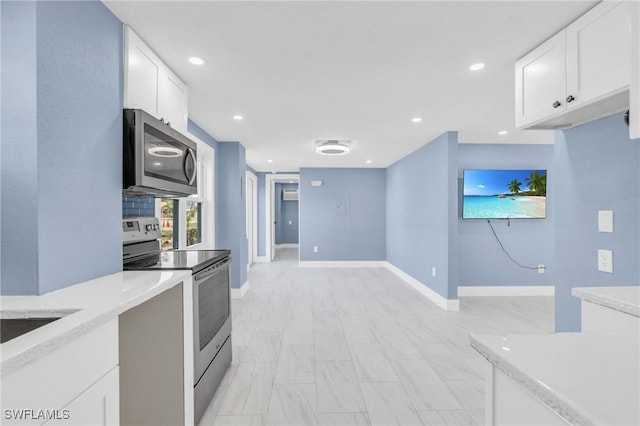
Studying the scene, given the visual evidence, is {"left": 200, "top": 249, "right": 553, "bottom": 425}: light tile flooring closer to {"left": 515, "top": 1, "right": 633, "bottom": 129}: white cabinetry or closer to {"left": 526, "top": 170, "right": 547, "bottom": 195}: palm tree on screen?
{"left": 526, "top": 170, "right": 547, "bottom": 195}: palm tree on screen

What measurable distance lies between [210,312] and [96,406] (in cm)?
108

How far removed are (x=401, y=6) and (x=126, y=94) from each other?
157 cm

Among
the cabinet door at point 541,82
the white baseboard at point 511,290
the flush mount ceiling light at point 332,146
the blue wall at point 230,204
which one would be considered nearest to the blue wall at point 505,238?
the white baseboard at point 511,290

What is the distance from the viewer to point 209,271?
1945 millimetres

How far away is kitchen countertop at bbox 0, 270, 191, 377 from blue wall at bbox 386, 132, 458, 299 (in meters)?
3.44

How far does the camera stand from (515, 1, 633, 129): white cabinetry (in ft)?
4.57

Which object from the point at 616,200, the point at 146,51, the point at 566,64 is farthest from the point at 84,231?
the point at 616,200

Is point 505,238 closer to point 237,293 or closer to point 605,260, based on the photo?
point 605,260

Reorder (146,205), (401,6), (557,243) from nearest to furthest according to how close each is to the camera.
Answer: (401,6)
(557,243)
(146,205)

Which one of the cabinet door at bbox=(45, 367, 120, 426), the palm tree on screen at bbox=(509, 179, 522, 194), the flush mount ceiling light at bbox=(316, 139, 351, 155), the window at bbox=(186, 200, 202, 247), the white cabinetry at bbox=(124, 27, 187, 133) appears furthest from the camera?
the palm tree on screen at bbox=(509, 179, 522, 194)

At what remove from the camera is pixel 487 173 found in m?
4.35

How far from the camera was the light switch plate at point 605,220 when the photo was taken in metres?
1.78

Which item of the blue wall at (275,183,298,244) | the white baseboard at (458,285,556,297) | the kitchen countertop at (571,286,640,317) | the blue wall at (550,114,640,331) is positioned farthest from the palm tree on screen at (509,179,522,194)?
the blue wall at (275,183,298,244)

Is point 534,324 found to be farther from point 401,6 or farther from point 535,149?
point 401,6
